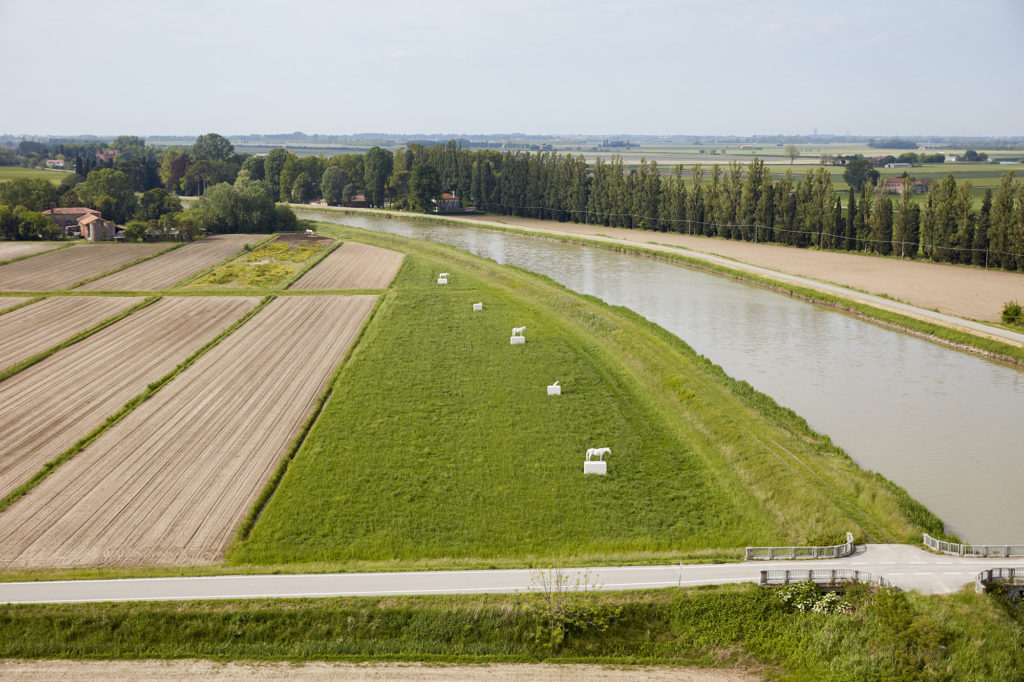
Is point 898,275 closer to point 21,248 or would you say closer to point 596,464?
point 596,464

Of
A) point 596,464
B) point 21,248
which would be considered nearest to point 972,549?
point 596,464

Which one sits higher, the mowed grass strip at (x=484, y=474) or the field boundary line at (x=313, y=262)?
the field boundary line at (x=313, y=262)

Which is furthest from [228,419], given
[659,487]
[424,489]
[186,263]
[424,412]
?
[186,263]

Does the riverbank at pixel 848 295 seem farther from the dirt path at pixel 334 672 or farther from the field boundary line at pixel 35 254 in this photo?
the field boundary line at pixel 35 254

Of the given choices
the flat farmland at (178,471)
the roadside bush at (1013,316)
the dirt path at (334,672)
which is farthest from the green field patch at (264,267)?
the roadside bush at (1013,316)

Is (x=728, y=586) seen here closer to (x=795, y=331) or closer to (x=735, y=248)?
(x=795, y=331)
